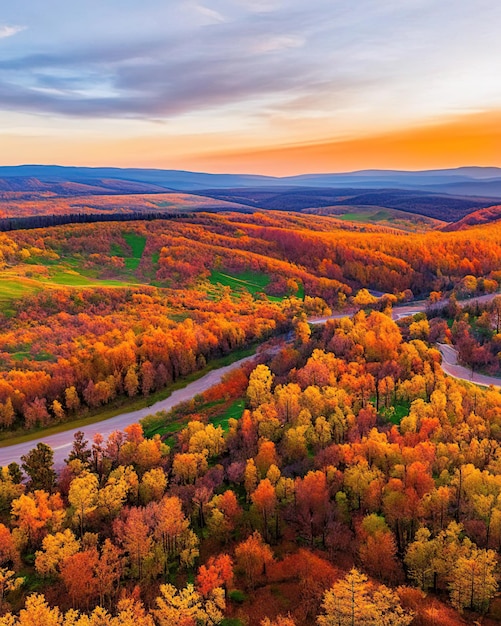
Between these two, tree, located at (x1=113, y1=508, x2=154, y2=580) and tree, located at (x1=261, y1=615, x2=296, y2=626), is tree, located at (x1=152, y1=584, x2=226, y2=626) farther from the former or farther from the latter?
tree, located at (x1=113, y1=508, x2=154, y2=580)

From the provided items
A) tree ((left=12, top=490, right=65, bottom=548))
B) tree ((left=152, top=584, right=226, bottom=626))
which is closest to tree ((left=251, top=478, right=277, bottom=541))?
tree ((left=152, top=584, right=226, bottom=626))

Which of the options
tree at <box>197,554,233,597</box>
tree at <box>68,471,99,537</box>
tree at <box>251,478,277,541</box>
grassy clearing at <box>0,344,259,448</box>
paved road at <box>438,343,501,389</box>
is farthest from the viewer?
paved road at <box>438,343,501,389</box>

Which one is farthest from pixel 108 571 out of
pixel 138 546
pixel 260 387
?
pixel 260 387

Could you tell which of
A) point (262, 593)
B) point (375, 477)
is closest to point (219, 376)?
point (375, 477)

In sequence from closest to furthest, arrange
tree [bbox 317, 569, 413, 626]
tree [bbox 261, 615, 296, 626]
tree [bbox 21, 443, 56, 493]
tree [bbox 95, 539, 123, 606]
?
tree [bbox 317, 569, 413, 626] < tree [bbox 261, 615, 296, 626] < tree [bbox 95, 539, 123, 606] < tree [bbox 21, 443, 56, 493]

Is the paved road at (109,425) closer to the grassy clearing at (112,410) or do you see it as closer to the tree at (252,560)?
the grassy clearing at (112,410)

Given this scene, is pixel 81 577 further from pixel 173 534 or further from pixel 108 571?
pixel 173 534
